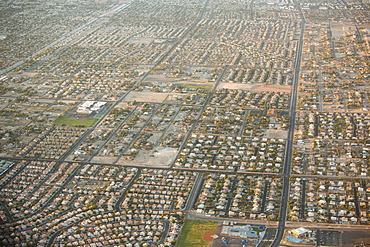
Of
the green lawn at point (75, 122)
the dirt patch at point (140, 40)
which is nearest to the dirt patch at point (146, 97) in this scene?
the green lawn at point (75, 122)

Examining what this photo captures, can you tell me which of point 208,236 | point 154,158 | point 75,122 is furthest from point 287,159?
point 75,122

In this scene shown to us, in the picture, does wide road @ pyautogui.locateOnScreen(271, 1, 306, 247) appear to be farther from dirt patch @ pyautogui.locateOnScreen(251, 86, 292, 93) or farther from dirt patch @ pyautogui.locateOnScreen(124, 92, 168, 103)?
dirt patch @ pyautogui.locateOnScreen(124, 92, 168, 103)

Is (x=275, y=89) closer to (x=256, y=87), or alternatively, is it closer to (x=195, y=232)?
(x=256, y=87)

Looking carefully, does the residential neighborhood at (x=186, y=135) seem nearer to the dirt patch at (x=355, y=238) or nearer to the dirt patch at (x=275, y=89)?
the dirt patch at (x=355, y=238)

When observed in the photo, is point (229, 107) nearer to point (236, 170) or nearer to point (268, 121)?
point (268, 121)

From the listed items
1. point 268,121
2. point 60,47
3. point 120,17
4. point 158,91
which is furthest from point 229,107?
point 120,17

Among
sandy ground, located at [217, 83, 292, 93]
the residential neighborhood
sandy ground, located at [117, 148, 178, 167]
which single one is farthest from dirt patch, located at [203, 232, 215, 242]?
sandy ground, located at [217, 83, 292, 93]
